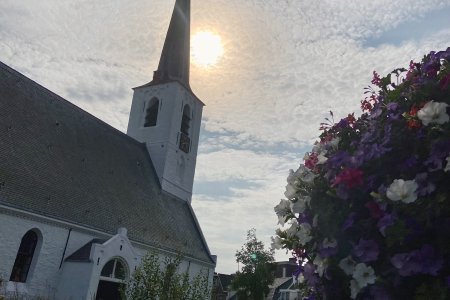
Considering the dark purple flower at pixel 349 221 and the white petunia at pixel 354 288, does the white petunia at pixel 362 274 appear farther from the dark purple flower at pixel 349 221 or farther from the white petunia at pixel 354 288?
the dark purple flower at pixel 349 221

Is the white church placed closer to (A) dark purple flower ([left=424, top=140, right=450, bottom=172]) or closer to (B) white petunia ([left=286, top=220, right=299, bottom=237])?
(B) white petunia ([left=286, top=220, right=299, bottom=237])

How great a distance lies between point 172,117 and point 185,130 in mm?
2299

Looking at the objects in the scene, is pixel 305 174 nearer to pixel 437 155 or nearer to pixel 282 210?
pixel 282 210

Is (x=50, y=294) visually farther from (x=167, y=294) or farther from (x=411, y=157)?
(x=411, y=157)

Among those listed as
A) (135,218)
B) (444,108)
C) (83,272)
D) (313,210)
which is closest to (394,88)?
(444,108)

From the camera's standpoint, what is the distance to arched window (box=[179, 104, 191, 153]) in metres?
31.6

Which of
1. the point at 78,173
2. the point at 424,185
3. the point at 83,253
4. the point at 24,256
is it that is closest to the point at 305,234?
the point at 424,185

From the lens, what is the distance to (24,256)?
666 inches

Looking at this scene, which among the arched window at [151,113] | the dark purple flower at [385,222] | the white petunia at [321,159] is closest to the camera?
the dark purple flower at [385,222]

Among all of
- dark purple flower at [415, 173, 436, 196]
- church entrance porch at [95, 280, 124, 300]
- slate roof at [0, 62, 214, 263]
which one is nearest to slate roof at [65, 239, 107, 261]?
slate roof at [0, 62, 214, 263]

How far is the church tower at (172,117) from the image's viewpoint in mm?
30078

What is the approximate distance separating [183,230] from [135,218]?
515cm

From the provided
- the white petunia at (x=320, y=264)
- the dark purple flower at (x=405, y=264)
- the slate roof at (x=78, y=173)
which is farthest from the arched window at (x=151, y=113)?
the dark purple flower at (x=405, y=264)

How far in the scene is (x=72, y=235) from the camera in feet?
60.4
